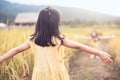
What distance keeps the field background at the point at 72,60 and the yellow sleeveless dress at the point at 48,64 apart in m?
0.42

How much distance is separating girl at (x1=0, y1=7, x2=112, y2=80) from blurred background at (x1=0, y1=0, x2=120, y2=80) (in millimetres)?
423

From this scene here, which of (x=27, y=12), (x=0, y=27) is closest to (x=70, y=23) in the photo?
(x=27, y=12)

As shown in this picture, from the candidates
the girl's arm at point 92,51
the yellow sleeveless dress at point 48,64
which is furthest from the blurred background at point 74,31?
the girl's arm at point 92,51

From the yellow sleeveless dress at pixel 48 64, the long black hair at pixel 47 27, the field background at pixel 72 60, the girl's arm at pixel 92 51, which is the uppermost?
the long black hair at pixel 47 27

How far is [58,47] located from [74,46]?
0.08 meters

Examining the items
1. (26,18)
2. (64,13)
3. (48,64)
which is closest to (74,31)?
(64,13)

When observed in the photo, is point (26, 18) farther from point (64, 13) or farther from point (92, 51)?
point (92, 51)

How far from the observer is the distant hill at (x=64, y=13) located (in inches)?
105

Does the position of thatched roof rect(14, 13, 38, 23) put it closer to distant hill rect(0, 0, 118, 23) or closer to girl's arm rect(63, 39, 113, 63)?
distant hill rect(0, 0, 118, 23)

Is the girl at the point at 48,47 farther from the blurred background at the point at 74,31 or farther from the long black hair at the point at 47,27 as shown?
the blurred background at the point at 74,31

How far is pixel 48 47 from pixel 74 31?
1.02 m

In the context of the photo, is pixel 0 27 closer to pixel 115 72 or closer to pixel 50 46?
pixel 50 46

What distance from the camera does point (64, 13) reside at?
9.47 ft

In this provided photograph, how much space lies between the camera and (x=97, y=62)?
312 centimetres
